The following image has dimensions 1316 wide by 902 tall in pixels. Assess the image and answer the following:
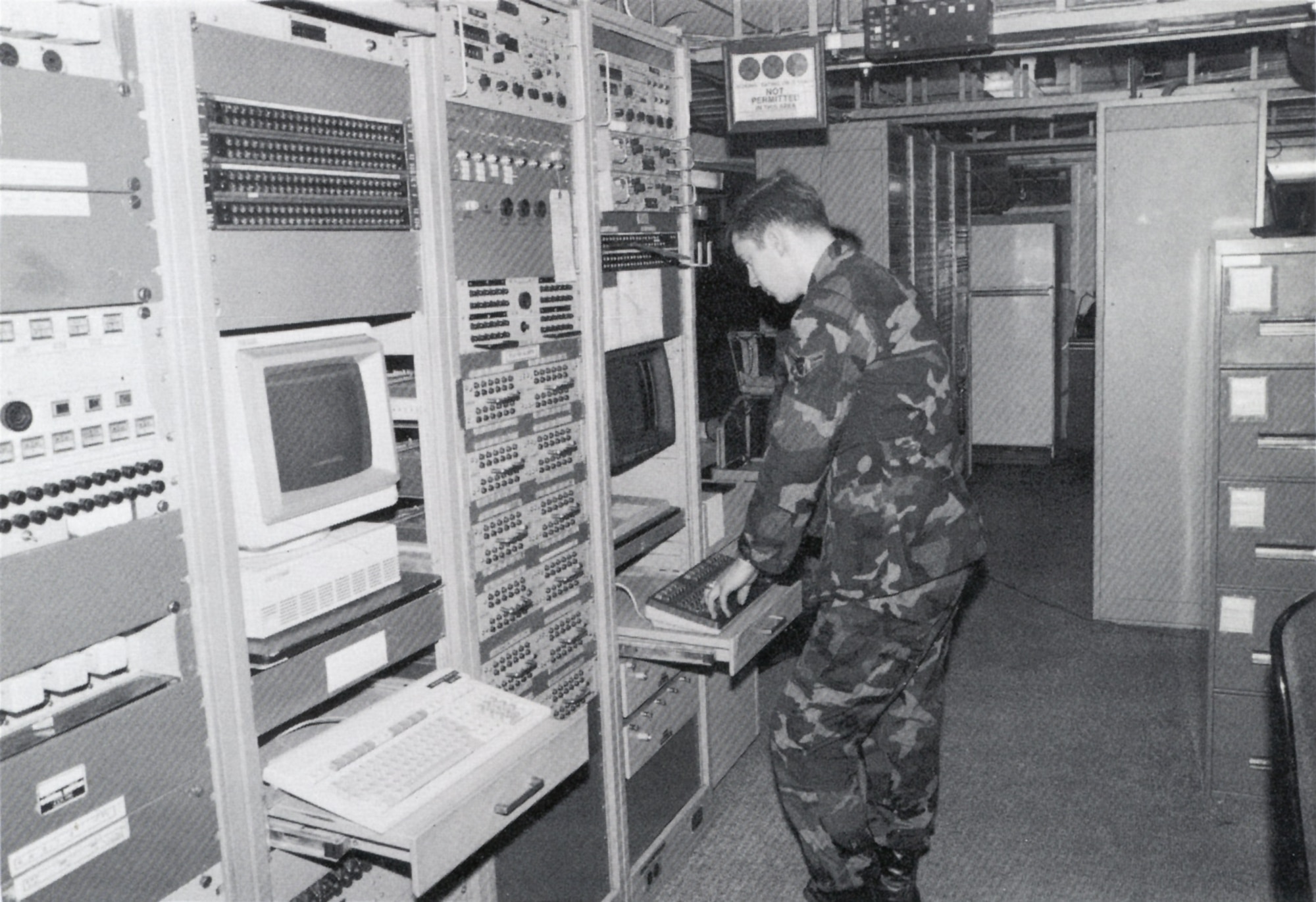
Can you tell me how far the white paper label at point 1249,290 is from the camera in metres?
3.37

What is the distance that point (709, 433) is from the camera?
12.6ft

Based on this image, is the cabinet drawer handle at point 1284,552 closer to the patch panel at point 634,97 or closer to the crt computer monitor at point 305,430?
the patch panel at point 634,97

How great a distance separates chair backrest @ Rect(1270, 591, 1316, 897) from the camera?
1.35m

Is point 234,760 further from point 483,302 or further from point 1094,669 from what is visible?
point 1094,669

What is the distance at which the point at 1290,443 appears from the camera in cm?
338

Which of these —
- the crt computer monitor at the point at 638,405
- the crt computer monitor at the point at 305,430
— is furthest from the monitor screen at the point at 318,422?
the crt computer monitor at the point at 638,405

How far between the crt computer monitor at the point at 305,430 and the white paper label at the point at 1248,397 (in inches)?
99.5

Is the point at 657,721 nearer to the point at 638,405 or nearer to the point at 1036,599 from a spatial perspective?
the point at 638,405

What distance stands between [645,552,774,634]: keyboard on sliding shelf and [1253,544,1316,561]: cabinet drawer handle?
60.3 inches

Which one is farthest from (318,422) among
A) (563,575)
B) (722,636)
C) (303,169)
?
(722,636)

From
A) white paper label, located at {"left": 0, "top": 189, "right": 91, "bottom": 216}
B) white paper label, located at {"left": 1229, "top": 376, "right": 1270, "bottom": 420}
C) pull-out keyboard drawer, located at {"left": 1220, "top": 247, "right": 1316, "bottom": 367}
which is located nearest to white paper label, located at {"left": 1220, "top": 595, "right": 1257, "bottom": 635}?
white paper label, located at {"left": 1229, "top": 376, "right": 1270, "bottom": 420}

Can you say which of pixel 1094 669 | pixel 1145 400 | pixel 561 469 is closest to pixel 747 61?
pixel 561 469

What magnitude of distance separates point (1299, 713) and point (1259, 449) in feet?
7.31

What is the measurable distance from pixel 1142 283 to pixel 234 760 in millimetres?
4210
